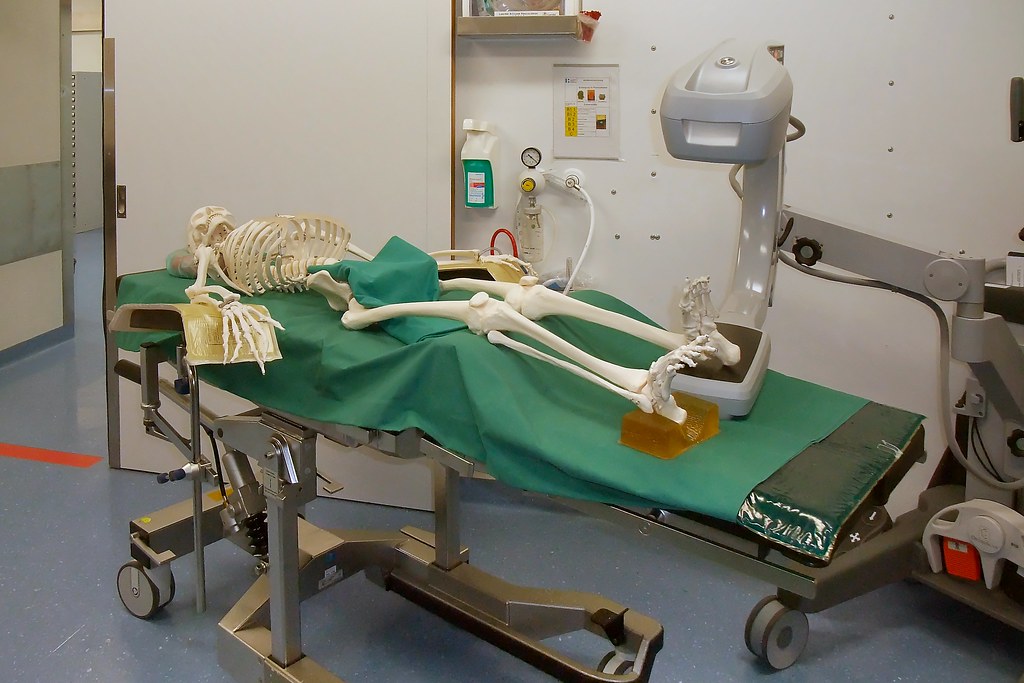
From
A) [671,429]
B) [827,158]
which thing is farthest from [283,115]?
[671,429]

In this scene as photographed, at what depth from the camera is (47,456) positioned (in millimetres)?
3523

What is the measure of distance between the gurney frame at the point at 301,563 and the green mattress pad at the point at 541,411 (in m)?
0.06

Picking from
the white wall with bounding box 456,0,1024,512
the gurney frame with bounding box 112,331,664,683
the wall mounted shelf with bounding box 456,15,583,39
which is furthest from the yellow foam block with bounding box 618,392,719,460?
the wall mounted shelf with bounding box 456,15,583,39

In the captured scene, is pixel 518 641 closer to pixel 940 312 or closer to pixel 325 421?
pixel 325 421

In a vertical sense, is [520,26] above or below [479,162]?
above

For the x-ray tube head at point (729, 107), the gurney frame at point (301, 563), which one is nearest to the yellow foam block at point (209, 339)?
the gurney frame at point (301, 563)

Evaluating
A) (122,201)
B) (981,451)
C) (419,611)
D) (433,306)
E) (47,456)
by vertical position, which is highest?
(122,201)

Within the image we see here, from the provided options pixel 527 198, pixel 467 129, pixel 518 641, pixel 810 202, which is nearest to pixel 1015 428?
pixel 810 202

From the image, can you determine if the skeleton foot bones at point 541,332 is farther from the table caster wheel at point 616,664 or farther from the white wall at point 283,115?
the white wall at point 283,115

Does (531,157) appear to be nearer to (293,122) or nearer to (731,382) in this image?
(293,122)

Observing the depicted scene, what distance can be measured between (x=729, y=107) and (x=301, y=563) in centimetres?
152

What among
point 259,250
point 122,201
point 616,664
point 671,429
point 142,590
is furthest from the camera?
point 122,201

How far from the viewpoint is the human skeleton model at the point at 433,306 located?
1532mm

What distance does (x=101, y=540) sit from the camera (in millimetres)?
2889
